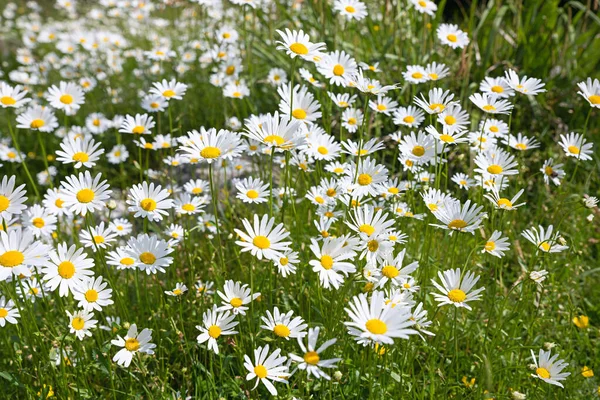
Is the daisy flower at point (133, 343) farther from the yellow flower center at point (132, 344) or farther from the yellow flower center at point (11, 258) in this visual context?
the yellow flower center at point (11, 258)

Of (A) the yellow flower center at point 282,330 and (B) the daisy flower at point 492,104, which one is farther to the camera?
(B) the daisy flower at point 492,104

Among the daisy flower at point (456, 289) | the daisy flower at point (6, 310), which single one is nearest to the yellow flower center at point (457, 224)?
the daisy flower at point (456, 289)

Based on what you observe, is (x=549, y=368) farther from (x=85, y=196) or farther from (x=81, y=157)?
(x=81, y=157)

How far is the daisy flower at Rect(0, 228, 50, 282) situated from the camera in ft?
5.81

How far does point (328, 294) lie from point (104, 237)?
3.12 feet

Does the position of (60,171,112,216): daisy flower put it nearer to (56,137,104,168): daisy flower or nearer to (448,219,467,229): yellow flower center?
(56,137,104,168): daisy flower

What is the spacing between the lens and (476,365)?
228 centimetres

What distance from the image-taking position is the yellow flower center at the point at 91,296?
1.99 m

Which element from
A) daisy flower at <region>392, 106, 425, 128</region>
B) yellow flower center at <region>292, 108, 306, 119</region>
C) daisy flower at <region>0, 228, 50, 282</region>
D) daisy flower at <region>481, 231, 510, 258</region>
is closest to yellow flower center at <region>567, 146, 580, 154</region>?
daisy flower at <region>392, 106, 425, 128</region>

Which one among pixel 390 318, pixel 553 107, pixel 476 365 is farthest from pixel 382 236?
pixel 553 107

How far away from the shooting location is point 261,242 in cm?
184

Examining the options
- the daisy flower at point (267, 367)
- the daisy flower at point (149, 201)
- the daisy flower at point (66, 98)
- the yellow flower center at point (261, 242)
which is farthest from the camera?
the daisy flower at point (66, 98)

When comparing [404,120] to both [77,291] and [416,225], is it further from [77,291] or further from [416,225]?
[77,291]

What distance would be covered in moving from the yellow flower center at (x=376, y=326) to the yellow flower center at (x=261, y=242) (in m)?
0.46
